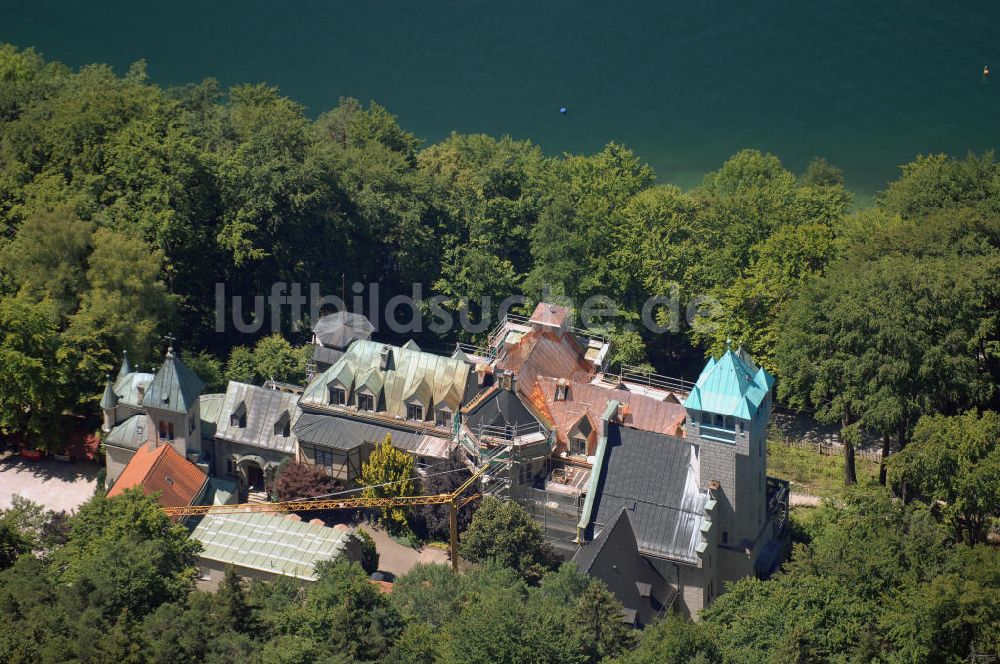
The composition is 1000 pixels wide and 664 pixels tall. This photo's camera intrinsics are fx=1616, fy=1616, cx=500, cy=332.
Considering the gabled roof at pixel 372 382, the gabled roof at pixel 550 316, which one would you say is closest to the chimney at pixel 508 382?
the gabled roof at pixel 372 382

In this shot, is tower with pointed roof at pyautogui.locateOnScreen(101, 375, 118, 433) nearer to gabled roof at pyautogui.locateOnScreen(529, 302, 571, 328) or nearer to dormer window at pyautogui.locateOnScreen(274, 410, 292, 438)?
dormer window at pyautogui.locateOnScreen(274, 410, 292, 438)

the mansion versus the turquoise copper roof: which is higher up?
the turquoise copper roof

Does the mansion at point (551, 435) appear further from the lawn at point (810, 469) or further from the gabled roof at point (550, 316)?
the lawn at point (810, 469)

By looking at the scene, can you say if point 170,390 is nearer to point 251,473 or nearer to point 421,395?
point 251,473

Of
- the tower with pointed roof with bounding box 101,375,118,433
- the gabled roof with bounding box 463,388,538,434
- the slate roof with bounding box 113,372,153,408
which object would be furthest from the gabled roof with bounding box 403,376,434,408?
the tower with pointed roof with bounding box 101,375,118,433

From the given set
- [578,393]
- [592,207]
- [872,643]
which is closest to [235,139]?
[592,207]
